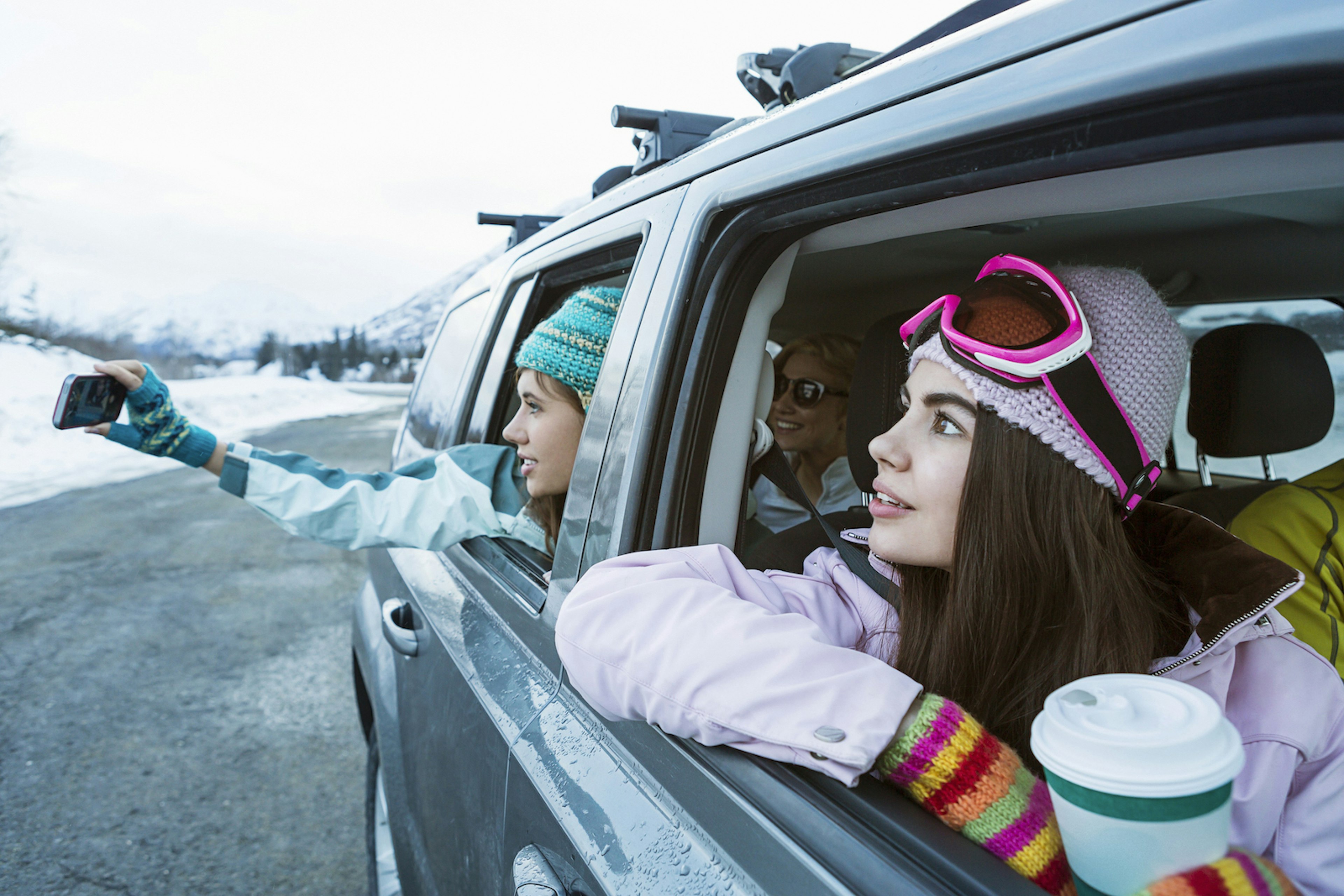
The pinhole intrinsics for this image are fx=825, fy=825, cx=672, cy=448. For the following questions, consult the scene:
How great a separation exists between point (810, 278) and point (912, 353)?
92 cm

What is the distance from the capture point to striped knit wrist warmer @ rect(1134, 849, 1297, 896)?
54 cm

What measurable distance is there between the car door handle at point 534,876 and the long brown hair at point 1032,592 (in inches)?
22.9

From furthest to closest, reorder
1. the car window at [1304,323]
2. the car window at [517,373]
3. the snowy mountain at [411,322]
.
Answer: the snowy mountain at [411,322] < the car window at [1304,323] < the car window at [517,373]

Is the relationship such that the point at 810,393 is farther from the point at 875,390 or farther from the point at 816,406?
the point at 875,390

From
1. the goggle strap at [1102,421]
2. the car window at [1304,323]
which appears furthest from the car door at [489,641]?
the car window at [1304,323]

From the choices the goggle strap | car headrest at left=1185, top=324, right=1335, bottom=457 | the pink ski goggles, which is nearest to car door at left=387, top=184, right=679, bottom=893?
the pink ski goggles

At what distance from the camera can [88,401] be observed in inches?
92.4

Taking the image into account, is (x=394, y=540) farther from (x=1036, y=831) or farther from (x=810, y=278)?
(x=1036, y=831)

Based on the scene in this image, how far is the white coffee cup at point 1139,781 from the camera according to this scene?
1.83 ft

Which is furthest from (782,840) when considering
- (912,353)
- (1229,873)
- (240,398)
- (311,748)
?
(240,398)

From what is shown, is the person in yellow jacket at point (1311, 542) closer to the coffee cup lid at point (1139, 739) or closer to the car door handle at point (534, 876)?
the coffee cup lid at point (1139, 739)

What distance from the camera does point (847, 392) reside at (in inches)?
113

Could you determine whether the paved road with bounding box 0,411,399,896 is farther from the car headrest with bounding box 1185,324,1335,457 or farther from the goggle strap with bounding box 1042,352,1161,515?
the car headrest with bounding box 1185,324,1335,457

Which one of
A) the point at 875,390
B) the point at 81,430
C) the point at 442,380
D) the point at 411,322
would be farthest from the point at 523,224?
the point at 411,322
